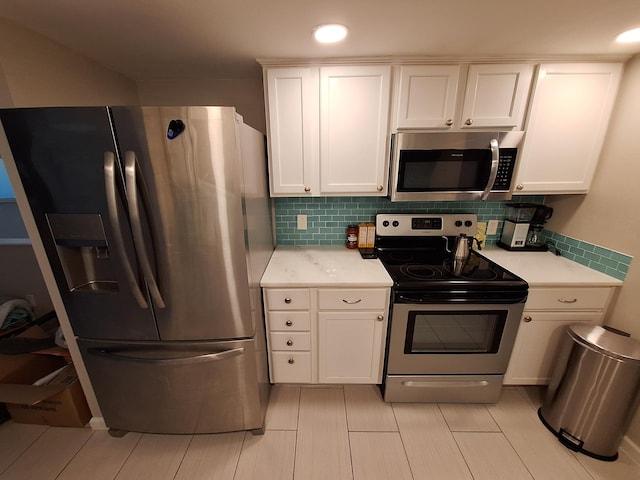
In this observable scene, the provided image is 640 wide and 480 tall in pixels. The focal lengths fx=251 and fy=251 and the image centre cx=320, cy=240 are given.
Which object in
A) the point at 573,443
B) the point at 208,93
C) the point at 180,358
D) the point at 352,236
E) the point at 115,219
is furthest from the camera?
the point at 352,236

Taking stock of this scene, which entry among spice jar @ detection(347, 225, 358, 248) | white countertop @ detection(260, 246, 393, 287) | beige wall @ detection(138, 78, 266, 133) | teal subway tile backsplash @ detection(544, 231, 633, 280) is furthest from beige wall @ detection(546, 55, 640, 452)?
beige wall @ detection(138, 78, 266, 133)

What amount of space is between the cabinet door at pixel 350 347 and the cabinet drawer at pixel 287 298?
0.15m

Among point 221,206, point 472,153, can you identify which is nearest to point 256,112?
point 221,206

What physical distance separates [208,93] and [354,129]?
119cm

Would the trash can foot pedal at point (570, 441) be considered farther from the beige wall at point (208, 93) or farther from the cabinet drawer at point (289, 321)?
the beige wall at point (208, 93)

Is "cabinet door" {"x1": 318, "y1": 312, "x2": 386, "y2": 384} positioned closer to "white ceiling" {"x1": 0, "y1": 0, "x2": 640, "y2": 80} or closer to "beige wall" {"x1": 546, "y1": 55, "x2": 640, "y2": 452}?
"beige wall" {"x1": 546, "y1": 55, "x2": 640, "y2": 452}

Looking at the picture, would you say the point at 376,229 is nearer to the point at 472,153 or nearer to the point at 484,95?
the point at 472,153

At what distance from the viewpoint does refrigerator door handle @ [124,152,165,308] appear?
1039 millimetres

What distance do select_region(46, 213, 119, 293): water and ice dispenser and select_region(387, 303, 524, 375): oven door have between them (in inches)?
62.6

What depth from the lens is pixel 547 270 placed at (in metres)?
1.67

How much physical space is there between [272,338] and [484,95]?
2064mm

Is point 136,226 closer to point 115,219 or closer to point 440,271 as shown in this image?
point 115,219

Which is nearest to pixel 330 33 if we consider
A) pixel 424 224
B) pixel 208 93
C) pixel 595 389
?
pixel 208 93

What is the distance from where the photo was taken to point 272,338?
1684mm
